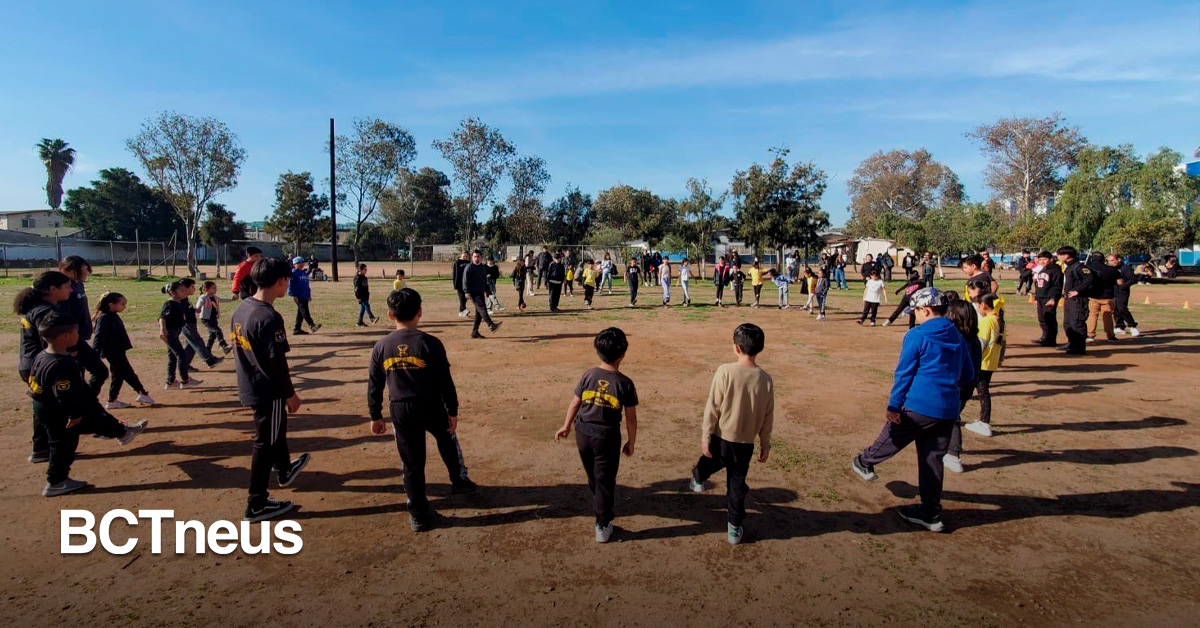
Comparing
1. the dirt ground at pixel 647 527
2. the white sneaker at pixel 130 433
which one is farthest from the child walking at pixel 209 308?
the white sneaker at pixel 130 433

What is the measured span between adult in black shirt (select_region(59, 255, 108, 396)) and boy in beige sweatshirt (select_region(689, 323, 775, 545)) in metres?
5.73

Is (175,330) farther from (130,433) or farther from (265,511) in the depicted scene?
(265,511)

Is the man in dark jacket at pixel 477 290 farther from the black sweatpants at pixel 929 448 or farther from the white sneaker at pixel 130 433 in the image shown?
the black sweatpants at pixel 929 448

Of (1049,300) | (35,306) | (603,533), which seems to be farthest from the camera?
(1049,300)

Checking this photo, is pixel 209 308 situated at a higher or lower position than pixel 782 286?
lower

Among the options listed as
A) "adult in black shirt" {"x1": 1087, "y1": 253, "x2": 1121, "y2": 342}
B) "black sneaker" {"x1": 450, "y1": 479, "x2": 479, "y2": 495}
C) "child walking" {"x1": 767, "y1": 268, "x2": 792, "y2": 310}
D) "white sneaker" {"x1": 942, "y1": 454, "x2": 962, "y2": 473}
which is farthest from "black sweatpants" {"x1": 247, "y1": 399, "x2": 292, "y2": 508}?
"child walking" {"x1": 767, "y1": 268, "x2": 792, "y2": 310}

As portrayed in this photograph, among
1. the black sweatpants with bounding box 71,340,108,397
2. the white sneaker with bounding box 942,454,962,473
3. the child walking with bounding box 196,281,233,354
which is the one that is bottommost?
the white sneaker with bounding box 942,454,962,473

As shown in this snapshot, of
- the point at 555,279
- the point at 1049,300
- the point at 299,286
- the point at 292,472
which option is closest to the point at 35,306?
the point at 292,472

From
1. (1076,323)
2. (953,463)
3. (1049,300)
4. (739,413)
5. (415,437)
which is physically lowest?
(953,463)

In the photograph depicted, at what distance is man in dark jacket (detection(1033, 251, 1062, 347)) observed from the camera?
35.3 ft

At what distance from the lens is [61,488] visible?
14.7ft

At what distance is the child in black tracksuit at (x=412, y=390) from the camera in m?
3.84

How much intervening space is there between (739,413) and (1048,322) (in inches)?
402

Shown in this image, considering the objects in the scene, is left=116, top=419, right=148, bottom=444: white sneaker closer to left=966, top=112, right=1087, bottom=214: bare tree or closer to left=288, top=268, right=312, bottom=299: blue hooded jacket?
left=288, top=268, right=312, bottom=299: blue hooded jacket
